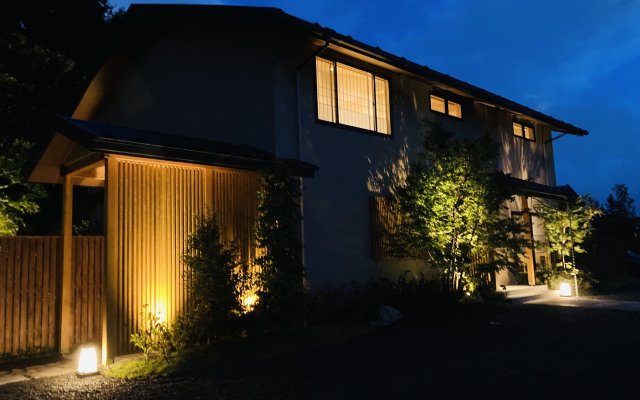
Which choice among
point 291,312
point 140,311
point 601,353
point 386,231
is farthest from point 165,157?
point 601,353

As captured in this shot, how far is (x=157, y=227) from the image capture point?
739 centimetres

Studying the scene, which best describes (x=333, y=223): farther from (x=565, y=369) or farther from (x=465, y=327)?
(x=565, y=369)

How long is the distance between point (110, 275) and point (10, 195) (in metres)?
5.80

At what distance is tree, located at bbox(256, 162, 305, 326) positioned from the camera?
775 cm

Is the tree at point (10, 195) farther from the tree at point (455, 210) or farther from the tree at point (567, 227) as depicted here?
the tree at point (567, 227)

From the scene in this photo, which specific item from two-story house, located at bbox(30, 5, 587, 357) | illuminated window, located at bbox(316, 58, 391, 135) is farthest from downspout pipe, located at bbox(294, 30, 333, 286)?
illuminated window, located at bbox(316, 58, 391, 135)

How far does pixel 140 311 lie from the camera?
7074 millimetres

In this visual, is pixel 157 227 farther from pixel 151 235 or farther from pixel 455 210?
pixel 455 210

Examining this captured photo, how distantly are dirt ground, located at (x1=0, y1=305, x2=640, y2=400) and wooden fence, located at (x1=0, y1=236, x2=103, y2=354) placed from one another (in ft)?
5.55

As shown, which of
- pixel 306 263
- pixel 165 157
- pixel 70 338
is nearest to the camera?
pixel 165 157

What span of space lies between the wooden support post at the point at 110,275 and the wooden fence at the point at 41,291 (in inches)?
70.4

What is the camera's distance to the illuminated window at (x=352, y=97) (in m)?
10.7

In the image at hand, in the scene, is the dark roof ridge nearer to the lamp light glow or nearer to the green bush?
the green bush

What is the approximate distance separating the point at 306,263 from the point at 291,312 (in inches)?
76.3
